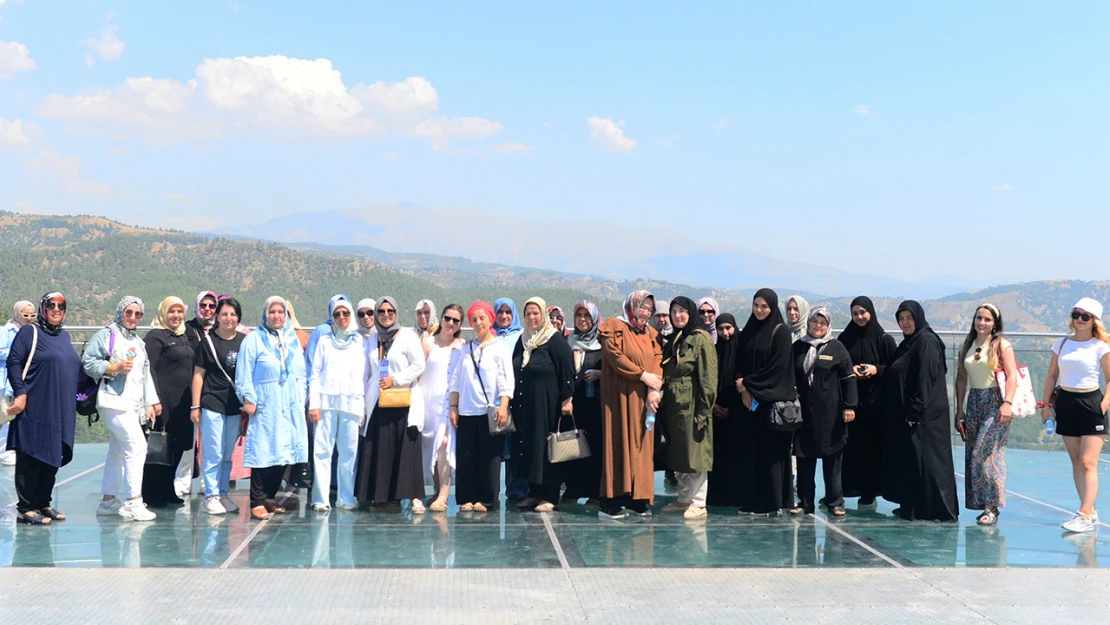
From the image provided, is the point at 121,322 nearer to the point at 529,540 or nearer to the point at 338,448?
the point at 338,448

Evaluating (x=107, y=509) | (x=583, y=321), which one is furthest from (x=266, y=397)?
(x=583, y=321)

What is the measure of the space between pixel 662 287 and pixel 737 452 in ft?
295

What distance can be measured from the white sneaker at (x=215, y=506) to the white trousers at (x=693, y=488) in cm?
324

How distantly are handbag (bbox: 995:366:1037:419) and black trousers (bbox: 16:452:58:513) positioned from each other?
6398 mm

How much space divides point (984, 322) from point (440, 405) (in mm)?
3845

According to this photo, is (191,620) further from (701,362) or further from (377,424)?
(701,362)

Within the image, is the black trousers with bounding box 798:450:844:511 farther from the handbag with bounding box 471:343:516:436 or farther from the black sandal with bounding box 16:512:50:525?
the black sandal with bounding box 16:512:50:525

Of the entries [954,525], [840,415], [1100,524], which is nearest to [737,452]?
[840,415]

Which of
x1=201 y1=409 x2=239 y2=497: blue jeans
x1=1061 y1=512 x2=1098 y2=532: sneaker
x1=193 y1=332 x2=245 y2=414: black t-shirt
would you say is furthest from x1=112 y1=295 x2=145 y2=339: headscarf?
x1=1061 y1=512 x2=1098 y2=532: sneaker

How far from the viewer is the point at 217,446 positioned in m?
6.75

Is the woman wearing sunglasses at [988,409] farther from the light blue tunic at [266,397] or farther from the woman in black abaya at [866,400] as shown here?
the light blue tunic at [266,397]

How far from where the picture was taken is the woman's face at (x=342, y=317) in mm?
6688

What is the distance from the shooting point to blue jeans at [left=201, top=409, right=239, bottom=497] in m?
6.71

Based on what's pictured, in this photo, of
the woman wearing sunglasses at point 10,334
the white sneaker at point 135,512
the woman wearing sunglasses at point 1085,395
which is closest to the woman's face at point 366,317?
the white sneaker at point 135,512
